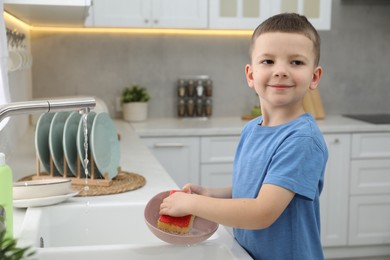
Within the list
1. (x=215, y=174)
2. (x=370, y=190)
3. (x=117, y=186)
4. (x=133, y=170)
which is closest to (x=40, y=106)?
(x=117, y=186)

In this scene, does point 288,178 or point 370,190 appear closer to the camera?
point 288,178

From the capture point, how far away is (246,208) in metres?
1.06

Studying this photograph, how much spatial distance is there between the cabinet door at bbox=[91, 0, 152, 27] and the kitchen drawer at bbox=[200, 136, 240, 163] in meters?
0.75

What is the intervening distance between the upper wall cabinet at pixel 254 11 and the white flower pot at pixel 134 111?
0.64 meters

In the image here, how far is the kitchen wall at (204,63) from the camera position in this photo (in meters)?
3.46

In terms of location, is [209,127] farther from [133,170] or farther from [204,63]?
[133,170]

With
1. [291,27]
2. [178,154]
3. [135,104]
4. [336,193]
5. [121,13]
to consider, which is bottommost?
[336,193]

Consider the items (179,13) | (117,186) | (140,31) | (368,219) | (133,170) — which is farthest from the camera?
(140,31)

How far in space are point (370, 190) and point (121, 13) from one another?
176 centimetres

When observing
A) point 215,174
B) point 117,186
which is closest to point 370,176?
point 215,174

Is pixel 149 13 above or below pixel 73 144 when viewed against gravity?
above

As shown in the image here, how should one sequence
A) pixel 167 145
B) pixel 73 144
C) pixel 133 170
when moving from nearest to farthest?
1. pixel 73 144
2. pixel 133 170
3. pixel 167 145

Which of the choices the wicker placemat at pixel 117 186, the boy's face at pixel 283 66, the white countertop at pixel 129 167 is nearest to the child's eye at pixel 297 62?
the boy's face at pixel 283 66

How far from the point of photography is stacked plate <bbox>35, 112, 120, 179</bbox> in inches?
69.0
